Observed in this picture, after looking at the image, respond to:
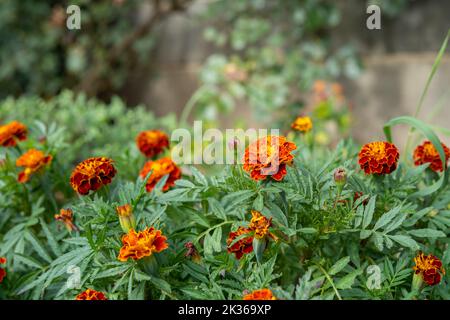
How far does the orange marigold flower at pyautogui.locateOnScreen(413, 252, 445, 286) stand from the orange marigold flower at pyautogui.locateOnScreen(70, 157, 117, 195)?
498 mm

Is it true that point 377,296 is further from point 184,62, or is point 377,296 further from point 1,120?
point 184,62

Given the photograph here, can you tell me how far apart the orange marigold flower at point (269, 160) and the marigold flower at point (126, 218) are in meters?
0.18

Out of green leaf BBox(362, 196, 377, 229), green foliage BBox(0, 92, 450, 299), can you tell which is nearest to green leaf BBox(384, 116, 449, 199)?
green foliage BBox(0, 92, 450, 299)

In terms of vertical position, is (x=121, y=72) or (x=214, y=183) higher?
(x=121, y=72)

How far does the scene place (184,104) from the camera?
364 centimetres

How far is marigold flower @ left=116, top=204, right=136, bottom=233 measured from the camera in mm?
853

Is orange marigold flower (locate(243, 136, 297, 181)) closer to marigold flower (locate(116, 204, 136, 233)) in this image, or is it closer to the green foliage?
the green foliage

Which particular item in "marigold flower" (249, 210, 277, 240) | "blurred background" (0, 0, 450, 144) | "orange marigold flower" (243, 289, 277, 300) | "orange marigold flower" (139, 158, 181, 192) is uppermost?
"blurred background" (0, 0, 450, 144)

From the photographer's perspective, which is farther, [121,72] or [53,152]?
[121,72]

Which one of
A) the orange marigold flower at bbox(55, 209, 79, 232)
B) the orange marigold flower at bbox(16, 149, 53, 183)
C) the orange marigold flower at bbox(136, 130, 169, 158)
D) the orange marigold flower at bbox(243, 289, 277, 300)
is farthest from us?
the orange marigold flower at bbox(136, 130, 169, 158)

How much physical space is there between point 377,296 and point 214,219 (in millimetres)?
300

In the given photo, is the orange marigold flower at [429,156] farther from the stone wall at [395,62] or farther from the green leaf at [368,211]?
the stone wall at [395,62]
